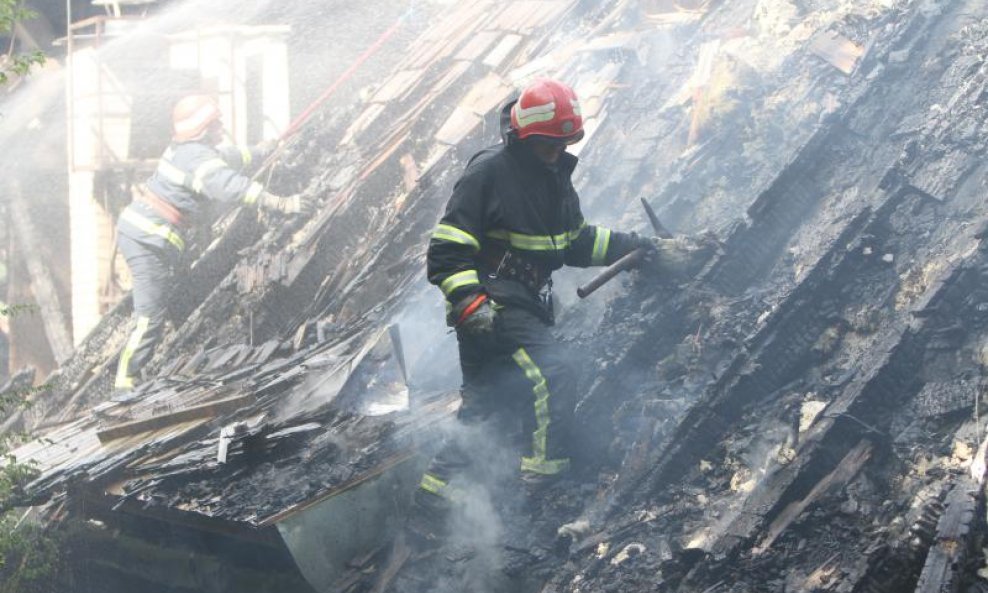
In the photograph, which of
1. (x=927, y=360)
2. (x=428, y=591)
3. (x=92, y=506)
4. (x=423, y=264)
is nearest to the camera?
(x=927, y=360)

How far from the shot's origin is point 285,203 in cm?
878

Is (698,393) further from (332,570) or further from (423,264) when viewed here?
(423,264)

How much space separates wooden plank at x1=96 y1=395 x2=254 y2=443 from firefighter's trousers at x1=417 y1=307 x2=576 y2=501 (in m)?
2.04

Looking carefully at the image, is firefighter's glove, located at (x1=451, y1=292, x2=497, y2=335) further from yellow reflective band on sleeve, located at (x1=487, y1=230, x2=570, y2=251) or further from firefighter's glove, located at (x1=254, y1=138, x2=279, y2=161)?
firefighter's glove, located at (x1=254, y1=138, x2=279, y2=161)

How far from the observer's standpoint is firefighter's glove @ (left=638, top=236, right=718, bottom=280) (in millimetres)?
5051

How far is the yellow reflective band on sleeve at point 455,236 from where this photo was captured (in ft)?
14.1

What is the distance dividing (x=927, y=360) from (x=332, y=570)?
3567 mm

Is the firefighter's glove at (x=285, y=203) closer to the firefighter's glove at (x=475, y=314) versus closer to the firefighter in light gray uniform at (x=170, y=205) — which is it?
the firefighter in light gray uniform at (x=170, y=205)

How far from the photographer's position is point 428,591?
4.65m

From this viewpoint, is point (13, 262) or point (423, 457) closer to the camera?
point (423, 457)

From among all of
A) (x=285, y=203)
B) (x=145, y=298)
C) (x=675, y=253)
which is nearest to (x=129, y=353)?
(x=145, y=298)

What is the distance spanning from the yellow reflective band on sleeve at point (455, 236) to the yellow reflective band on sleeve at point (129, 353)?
5.57m

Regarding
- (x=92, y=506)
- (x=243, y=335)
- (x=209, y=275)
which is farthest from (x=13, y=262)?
(x=92, y=506)

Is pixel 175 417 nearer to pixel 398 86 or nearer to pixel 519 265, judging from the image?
Answer: pixel 519 265
